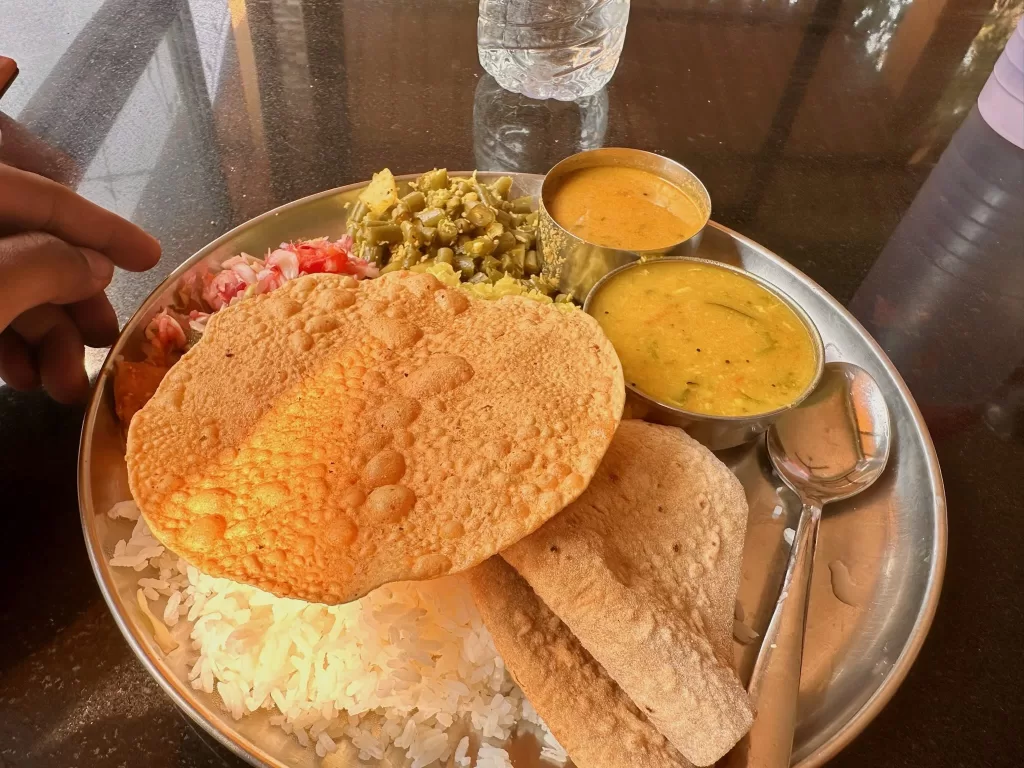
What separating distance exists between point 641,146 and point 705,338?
1.37m

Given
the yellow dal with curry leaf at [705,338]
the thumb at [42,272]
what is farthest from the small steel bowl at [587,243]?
the thumb at [42,272]

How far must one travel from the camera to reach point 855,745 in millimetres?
1466

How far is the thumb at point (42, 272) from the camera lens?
4.40ft

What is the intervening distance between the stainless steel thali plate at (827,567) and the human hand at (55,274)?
89 millimetres

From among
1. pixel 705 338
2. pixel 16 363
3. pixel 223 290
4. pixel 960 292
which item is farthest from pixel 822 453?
pixel 16 363

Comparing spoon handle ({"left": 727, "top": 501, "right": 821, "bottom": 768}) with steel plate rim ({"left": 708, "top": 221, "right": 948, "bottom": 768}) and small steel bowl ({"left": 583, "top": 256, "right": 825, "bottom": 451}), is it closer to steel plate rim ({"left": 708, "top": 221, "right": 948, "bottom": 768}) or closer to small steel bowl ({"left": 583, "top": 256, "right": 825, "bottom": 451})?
steel plate rim ({"left": 708, "top": 221, "right": 948, "bottom": 768})

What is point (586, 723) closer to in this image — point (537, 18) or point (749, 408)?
point (749, 408)

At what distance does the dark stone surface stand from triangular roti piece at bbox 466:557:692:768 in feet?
1.70

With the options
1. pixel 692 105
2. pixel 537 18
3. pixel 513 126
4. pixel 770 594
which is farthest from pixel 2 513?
pixel 692 105

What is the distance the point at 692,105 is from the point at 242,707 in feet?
9.52

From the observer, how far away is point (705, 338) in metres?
1.87

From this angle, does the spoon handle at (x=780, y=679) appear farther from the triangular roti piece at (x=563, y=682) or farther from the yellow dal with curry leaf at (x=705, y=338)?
the yellow dal with curry leaf at (x=705, y=338)

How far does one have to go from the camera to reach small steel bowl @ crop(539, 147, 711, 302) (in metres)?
1.98

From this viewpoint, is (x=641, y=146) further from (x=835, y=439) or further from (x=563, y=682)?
(x=563, y=682)
